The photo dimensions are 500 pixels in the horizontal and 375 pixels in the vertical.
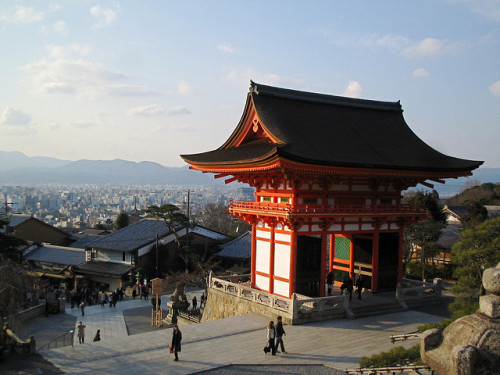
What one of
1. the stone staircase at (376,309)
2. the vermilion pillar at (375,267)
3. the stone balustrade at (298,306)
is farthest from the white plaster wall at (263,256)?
the vermilion pillar at (375,267)

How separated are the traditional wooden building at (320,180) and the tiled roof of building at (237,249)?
19940 mm

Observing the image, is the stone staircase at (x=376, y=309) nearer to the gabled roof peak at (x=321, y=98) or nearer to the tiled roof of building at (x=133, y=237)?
the gabled roof peak at (x=321, y=98)

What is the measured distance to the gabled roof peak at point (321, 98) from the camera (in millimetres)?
20719

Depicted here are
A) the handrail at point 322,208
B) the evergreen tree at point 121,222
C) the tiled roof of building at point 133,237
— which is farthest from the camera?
the evergreen tree at point 121,222

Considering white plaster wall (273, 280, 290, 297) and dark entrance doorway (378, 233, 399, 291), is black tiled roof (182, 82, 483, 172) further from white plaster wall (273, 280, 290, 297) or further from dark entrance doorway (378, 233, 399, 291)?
white plaster wall (273, 280, 290, 297)

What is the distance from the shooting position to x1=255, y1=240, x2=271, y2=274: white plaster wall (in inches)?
774

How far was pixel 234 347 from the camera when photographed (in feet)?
47.4

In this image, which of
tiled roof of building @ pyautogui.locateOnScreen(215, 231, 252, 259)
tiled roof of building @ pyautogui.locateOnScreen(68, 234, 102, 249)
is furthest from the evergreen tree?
tiled roof of building @ pyautogui.locateOnScreen(215, 231, 252, 259)

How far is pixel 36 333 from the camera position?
24.0 metres

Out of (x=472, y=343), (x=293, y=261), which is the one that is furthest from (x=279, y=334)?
(x=472, y=343)

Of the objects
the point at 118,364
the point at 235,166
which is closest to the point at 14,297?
the point at 118,364

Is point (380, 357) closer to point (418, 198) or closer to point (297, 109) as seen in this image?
point (297, 109)

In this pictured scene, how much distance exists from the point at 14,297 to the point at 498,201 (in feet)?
214

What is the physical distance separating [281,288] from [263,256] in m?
1.83
